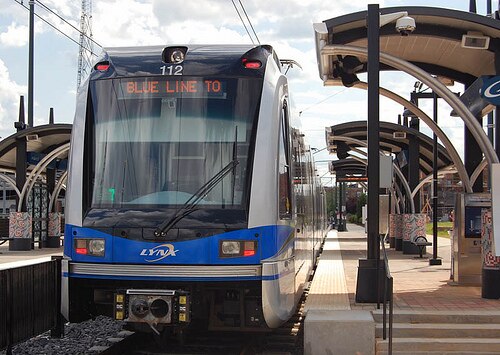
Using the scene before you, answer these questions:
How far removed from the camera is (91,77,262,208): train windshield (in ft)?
26.3

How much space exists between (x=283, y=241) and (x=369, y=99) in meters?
3.43

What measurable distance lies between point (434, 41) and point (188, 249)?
7.18 meters

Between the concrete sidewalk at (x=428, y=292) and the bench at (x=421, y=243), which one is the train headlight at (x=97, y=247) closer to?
the concrete sidewalk at (x=428, y=292)

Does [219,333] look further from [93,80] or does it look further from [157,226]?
[93,80]

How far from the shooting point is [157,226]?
25.6ft

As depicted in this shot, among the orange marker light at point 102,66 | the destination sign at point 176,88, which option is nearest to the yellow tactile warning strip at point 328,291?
the destination sign at point 176,88

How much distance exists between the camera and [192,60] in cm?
844

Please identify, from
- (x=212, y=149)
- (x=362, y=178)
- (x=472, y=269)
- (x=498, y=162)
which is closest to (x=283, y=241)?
(x=212, y=149)

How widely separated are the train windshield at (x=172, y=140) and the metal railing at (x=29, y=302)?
162 cm

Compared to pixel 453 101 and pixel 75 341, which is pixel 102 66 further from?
pixel 453 101

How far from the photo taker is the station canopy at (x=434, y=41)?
38.4 feet

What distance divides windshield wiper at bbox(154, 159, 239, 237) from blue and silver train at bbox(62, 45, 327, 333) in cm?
1

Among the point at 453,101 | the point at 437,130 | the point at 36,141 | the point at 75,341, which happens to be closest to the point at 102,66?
the point at 75,341

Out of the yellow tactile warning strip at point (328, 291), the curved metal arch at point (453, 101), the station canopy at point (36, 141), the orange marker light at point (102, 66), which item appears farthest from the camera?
the station canopy at point (36, 141)
